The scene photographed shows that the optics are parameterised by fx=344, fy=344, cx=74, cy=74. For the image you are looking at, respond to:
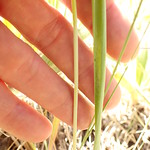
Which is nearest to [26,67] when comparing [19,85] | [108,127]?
[19,85]

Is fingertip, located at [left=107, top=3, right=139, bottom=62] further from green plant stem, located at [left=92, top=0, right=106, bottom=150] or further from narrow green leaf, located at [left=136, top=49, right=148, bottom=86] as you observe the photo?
narrow green leaf, located at [left=136, top=49, right=148, bottom=86]

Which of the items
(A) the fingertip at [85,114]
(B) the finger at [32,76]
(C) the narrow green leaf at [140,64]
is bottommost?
(A) the fingertip at [85,114]

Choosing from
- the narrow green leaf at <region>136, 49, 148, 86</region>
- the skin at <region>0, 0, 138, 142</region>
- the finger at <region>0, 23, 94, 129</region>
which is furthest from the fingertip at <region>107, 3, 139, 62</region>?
the narrow green leaf at <region>136, 49, 148, 86</region>

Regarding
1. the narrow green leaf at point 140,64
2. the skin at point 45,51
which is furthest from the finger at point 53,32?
the narrow green leaf at point 140,64

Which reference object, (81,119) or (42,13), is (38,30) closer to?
(42,13)

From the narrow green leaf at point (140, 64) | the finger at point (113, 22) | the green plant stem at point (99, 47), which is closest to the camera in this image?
the green plant stem at point (99, 47)

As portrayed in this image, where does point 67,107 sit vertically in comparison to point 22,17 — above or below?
below

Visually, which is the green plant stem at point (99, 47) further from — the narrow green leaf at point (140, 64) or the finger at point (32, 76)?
the narrow green leaf at point (140, 64)
